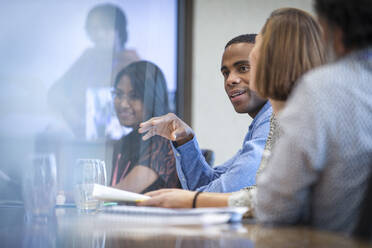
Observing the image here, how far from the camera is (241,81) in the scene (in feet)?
5.90

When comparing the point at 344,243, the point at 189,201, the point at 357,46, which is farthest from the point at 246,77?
the point at 344,243

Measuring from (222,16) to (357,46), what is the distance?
3077 mm

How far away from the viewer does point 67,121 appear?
272cm

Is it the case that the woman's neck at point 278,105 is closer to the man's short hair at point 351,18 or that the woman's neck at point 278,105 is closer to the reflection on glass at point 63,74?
the man's short hair at point 351,18

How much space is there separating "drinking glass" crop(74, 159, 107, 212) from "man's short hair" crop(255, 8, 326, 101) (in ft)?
1.57

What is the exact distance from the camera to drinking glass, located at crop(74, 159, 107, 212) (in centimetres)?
108

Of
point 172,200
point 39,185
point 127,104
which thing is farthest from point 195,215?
point 127,104

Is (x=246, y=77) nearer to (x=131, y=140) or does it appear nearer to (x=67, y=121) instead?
(x=131, y=140)

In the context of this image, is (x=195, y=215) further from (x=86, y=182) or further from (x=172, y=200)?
(x=86, y=182)

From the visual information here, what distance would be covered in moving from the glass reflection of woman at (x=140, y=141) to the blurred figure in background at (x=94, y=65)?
0.13 metres

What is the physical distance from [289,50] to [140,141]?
1.85 m

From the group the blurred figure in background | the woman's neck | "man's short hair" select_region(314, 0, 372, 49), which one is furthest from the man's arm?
the blurred figure in background

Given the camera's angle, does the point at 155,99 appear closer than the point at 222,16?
Yes

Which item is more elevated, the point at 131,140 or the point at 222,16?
the point at 222,16
